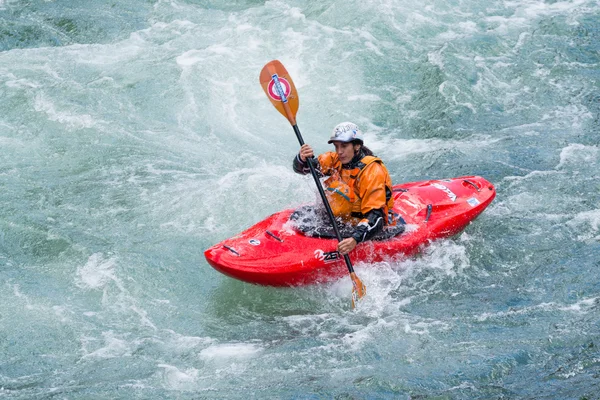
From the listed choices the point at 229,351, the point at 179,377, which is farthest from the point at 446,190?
the point at 179,377

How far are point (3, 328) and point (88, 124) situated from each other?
144 inches

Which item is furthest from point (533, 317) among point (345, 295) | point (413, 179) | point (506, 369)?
point (413, 179)

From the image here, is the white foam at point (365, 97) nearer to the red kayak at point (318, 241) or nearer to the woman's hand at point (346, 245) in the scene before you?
the red kayak at point (318, 241)

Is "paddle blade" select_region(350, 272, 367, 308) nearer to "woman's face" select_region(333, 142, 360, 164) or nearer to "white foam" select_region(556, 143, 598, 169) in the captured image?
"woman's face" select_region(333, 142, 360, 164)

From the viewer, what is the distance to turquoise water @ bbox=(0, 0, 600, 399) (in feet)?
16.3

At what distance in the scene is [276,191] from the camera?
24.7 feet

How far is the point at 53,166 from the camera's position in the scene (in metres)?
8.04

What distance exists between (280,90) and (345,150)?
1.28m

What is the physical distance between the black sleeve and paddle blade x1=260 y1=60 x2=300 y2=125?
4.69ft

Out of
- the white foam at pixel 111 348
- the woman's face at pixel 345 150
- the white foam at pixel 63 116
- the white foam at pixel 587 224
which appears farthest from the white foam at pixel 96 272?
the white foam at pixel 587 224

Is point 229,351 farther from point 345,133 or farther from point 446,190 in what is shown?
point 446,190

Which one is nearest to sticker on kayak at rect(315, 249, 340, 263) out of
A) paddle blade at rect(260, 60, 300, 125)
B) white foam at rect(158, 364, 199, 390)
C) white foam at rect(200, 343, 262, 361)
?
white foam at rect(200, 343, 262, 361)

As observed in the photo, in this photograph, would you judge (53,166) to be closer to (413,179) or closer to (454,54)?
(413,179)

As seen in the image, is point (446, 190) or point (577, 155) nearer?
point (446, 190)
